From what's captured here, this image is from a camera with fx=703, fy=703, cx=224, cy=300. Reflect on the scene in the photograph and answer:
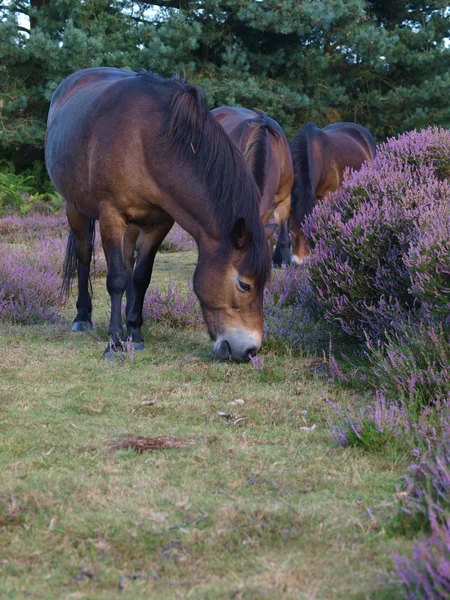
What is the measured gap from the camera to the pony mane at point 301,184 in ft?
32.5

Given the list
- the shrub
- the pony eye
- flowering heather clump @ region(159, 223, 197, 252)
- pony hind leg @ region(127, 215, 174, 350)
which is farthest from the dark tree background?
the pony eye

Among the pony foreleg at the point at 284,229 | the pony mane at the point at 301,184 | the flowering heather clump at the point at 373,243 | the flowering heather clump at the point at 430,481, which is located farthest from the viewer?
the pony mane at the point at 301,184

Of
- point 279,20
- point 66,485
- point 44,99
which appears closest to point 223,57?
point 279,20

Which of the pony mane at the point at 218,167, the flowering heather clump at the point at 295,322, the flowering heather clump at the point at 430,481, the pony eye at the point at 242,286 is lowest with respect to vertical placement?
the flowering heather clump at the point at 295,322

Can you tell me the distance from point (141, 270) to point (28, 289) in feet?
4.98

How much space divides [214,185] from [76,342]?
5.67 feet

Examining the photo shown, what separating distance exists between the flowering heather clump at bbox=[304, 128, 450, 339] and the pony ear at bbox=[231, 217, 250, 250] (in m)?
0.61

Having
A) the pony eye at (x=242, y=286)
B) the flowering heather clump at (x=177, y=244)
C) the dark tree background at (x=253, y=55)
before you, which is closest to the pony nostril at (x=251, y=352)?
the pony eye at (x=242, y=286)

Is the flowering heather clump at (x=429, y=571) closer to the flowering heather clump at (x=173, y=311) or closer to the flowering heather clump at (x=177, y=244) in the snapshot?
the flowering heather clump at (x=173, y=311)

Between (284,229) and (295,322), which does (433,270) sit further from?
(284,229)

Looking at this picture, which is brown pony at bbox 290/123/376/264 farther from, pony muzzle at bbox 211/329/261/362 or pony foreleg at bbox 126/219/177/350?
pony muzzle at bbox 211/329/261/362

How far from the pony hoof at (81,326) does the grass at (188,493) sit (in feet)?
5.12

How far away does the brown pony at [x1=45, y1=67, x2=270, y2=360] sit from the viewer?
4.81m

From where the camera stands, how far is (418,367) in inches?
156
